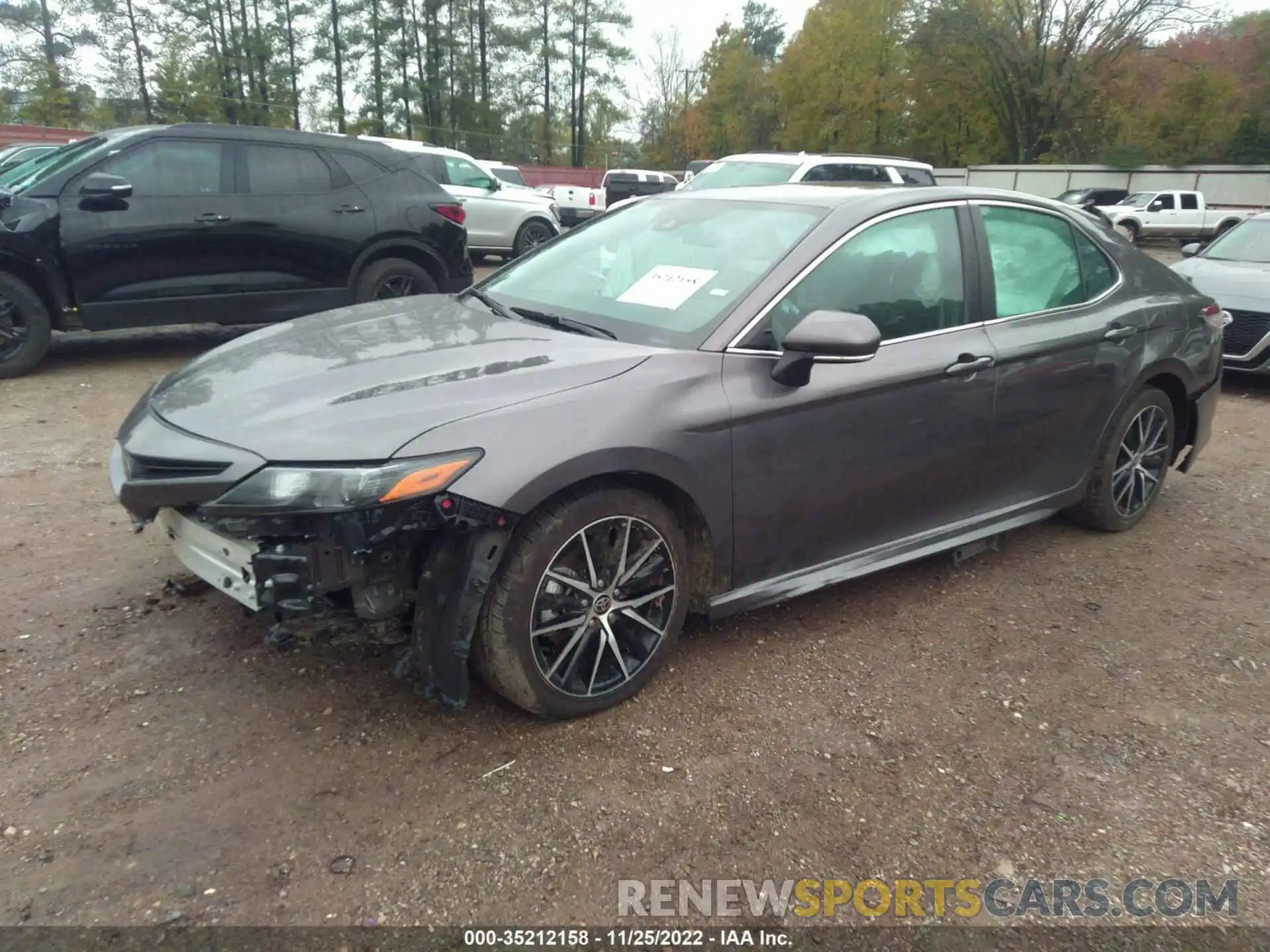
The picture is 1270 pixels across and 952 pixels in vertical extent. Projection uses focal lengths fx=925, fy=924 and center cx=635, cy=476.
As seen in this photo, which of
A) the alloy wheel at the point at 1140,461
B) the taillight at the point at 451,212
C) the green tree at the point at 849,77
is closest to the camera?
the alloy wheel at the point at 1140,461

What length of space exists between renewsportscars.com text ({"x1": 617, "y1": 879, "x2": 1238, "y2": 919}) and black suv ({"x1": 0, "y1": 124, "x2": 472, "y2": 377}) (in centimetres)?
622

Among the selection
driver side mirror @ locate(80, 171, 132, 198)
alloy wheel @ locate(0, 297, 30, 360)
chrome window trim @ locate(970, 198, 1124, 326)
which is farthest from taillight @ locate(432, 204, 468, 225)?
chrome window trim @ locate(970, 198, 1124, 326)

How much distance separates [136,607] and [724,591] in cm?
216

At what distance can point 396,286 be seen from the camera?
8.02 m

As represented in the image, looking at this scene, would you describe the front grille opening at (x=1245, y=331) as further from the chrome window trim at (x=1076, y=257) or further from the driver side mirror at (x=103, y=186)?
the driver side mirror at (x=103, y=186)

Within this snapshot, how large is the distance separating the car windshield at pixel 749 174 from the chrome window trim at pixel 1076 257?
6.48 meters

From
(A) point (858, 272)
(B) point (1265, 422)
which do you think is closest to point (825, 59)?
(B) point (1265, 422)

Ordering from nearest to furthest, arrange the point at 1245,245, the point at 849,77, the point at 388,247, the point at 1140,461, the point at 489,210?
the point at 1140,461, the point at 388,247, the point at 1245,245, the point at 489,210, the point at 849,77

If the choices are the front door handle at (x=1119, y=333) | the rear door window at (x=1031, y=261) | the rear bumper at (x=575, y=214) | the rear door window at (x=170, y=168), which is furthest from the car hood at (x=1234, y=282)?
the rear bumper at (x=575, y=214)

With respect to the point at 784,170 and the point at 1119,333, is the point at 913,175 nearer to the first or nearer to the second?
the point at 784,170

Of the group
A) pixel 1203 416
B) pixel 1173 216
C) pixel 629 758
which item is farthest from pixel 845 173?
pixel 1173 216

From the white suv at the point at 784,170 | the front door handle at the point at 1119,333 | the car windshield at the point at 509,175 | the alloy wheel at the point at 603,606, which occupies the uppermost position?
the car windshield at the point at 509,175

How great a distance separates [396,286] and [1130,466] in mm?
5927

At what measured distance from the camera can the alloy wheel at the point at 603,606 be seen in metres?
2.70
